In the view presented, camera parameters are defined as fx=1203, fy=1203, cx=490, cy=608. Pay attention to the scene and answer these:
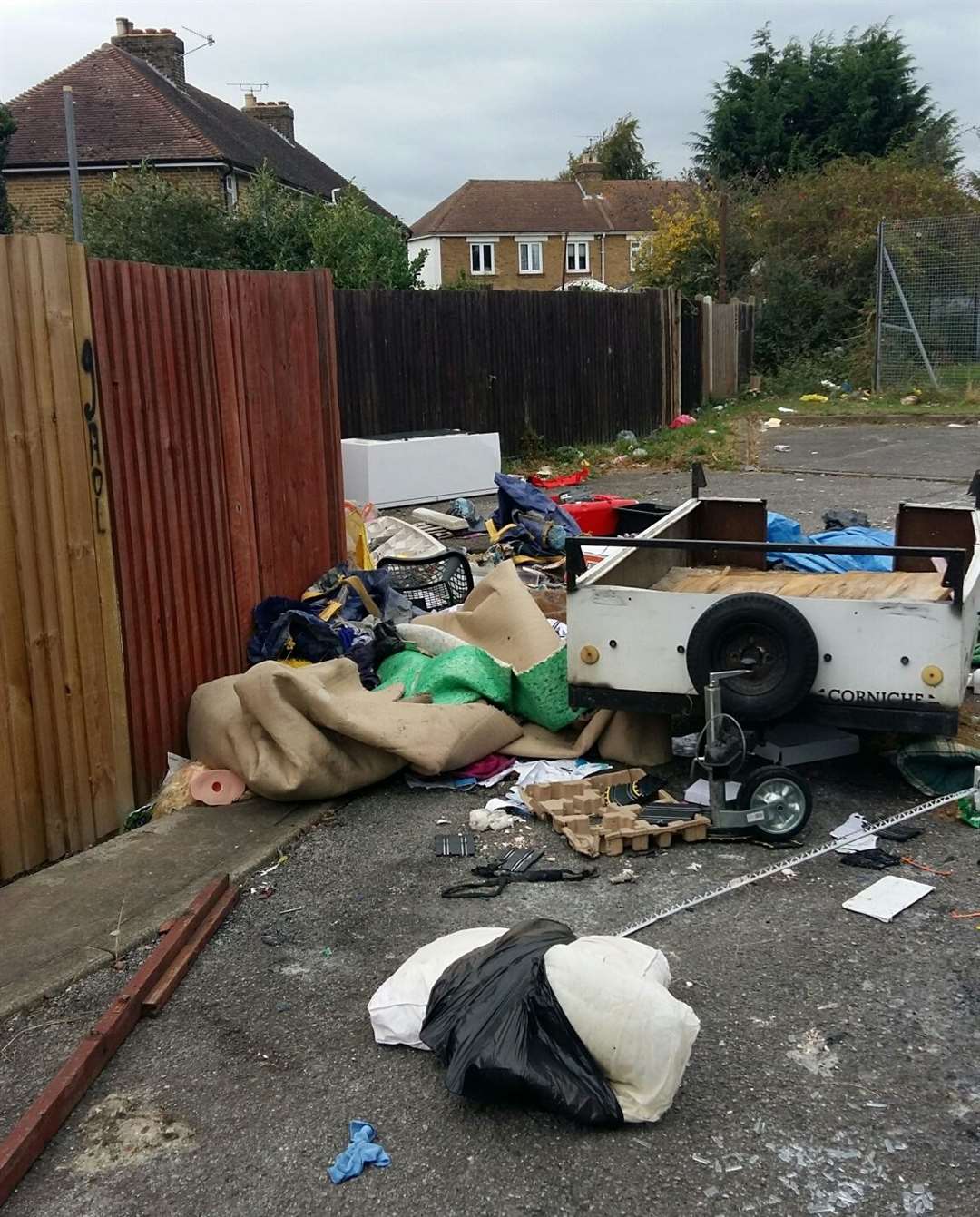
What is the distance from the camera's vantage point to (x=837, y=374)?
26.7m

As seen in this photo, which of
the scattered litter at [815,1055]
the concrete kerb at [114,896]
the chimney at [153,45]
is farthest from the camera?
the chimney at [153,45]

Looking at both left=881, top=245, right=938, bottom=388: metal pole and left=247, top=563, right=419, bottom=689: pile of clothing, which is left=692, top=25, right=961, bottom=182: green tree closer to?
left=881, top=245, right=938, bottom=388: metal pole

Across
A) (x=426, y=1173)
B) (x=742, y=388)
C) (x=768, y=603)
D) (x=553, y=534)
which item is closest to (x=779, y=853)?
(x=768, y=603)

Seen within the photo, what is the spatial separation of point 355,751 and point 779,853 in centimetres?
185

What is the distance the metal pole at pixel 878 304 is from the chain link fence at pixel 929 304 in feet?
0.06

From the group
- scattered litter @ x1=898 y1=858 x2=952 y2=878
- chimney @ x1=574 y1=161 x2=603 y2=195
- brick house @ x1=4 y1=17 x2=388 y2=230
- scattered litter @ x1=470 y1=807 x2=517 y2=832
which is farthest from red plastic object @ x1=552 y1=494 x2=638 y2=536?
chimney @ x1=574 y1=161 x2=603 y2=195

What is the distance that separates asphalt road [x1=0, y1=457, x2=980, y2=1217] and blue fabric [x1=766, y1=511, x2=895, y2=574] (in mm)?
2855

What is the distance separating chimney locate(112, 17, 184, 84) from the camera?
33719 millimetres

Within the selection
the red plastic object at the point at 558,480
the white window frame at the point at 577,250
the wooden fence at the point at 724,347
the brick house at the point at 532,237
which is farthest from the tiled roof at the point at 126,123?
the white window frame at the point at 577,250

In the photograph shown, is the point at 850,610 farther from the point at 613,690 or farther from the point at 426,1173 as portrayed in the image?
Answer: the point at 426,1173

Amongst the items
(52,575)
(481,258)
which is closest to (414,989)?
(52,575)

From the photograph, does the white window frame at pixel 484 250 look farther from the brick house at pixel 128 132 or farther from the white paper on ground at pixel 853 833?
the white paper on ground at pixel 853 833

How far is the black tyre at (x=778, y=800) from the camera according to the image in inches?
182

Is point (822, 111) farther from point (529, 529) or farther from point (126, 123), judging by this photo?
point (529, 529)
